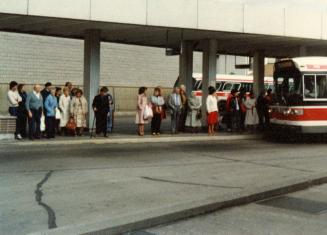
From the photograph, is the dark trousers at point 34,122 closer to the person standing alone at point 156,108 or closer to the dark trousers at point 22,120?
the dark trousers at point 22,120

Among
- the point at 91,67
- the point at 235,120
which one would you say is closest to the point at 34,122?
the point at 91,67

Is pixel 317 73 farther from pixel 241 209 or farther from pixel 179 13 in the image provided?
pixel 241 209

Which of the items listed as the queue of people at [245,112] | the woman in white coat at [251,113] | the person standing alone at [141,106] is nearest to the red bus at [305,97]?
the queue of people at [245,112]

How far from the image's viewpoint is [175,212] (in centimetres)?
774

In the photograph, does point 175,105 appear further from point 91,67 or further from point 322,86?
point 322,86

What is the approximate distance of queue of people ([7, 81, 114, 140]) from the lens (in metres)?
17.8

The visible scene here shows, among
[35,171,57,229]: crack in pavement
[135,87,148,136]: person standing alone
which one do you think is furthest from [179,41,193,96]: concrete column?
[35,171,57,229]: crack in pavement

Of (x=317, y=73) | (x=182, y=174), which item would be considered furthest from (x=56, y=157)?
(x=317, y=73)

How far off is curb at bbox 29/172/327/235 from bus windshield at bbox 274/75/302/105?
30.0 ft

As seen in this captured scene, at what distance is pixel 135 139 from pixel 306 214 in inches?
448

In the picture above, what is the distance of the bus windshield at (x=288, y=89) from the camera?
1941 centimetres

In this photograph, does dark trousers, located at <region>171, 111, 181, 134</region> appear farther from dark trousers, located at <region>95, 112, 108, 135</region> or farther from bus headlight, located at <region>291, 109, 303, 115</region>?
bus headlight, located at <region>291, 109, 303, 115</region>

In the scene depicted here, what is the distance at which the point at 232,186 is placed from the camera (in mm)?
10297

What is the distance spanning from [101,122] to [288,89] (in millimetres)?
6569
